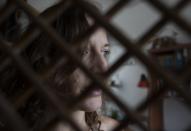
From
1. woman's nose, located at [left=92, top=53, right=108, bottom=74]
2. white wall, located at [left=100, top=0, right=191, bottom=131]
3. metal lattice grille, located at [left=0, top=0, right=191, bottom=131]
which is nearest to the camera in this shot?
metal lattice grille, located at [left=0, top=0, right=191, bottom=131]

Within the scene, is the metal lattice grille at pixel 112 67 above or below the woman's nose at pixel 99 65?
above

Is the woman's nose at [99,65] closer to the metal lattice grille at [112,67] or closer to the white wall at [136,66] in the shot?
the metal lattice grille at [112,67]

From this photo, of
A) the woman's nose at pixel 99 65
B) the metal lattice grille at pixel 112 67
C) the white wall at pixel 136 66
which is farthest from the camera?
the white wall at pixel 136 66

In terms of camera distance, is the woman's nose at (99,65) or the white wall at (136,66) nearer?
the woman's nose at (99,65)

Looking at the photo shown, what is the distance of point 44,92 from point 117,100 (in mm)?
47

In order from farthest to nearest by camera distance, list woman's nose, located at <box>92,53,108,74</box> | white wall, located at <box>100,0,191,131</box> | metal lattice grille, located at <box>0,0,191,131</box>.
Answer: white wall, located at <box>100,0,191,131</box>
woman's nose, located at <box>92,53,108,74</box>
metal lattice grille, located at <box>0,0,191,131</box>

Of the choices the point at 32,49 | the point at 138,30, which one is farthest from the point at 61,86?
the point at 138,30

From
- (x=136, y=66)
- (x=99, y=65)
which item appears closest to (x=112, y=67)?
(x=99, y=65)

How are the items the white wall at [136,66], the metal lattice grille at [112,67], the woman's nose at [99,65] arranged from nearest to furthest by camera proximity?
the metal lattice grille at [112,67] → the woman's nose at [99,65] → the white wall at [136,66]

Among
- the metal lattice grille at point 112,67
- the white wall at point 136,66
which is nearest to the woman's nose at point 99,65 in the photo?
the metal lattice grille at point 112,67

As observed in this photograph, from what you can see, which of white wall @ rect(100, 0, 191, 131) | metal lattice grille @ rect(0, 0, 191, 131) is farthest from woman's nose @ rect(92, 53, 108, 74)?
white wall @ rect(100, 0, 191, 131)

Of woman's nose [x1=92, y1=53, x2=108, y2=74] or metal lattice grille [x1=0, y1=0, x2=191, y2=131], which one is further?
woman's nose [x1=92, y1=53, x2=108, y2=74]

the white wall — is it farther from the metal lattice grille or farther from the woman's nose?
the metal lattice grille

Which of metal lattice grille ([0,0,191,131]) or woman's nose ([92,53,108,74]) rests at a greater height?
metal lattice grille ([0,0,191,131])
